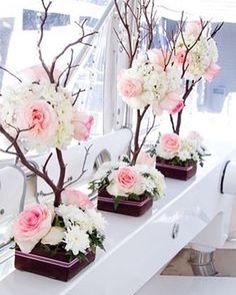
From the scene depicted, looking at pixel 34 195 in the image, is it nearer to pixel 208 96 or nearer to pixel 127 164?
pixel 127 164

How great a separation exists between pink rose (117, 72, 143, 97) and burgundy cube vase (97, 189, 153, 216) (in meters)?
0.29

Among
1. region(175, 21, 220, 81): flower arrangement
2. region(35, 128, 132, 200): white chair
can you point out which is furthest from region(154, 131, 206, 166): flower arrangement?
region(175, 21, 220, 81): flower arrangement

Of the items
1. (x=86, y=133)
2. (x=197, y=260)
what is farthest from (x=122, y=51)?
(x=197, y=260)

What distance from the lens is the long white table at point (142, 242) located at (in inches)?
47.4

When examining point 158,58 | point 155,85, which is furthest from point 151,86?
point 158,58

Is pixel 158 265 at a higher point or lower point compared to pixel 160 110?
lower

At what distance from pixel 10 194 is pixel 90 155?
1.57 ft

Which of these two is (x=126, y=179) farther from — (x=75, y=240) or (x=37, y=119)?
(x=37, y=119)

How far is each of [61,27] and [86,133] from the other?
654 mm

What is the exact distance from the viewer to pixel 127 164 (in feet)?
5.50

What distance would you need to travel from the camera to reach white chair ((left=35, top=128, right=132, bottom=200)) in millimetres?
1516

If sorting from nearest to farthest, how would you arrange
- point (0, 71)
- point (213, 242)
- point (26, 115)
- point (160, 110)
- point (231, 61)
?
point (26, 115), point (0, 71), point (160, 110), point (213, 242), point (231, 61)

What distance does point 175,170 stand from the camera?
199cm

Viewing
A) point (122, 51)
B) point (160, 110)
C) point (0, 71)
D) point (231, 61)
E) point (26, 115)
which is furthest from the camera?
point (231, 61)
